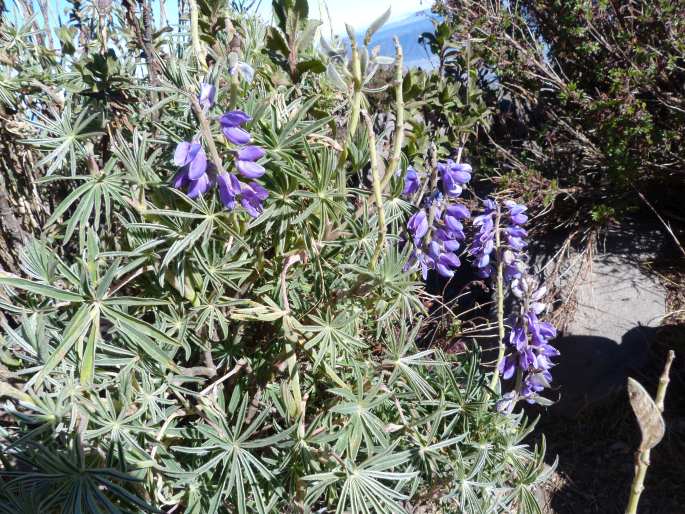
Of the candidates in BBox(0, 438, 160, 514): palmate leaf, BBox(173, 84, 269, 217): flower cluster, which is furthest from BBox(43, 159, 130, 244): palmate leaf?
BBox(0, 438, 160, 514): palmate leaf

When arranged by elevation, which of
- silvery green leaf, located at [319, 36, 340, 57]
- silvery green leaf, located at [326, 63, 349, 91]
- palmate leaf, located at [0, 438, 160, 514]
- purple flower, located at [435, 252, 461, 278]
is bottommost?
palmate leaf, located at [0, 438, 160, 514]

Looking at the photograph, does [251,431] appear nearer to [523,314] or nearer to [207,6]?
[523,314]

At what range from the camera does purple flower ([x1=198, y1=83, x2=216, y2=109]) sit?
1046 millimetres

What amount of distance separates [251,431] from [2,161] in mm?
1417

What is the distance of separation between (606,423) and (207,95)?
239cm

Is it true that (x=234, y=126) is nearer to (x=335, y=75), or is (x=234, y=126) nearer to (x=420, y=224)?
(x=335, y=75)

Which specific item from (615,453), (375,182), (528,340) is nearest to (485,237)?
(528,340)

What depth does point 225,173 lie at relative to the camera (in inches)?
41.6

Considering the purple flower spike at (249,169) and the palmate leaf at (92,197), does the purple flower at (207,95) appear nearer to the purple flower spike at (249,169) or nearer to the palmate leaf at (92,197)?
the purple flower spike at (249,169)

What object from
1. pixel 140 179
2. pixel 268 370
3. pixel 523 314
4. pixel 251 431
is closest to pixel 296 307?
pixel 268 370

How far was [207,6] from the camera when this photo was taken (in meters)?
1.50

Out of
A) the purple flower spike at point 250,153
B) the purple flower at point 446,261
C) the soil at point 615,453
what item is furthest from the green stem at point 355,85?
the soil at point 615,453

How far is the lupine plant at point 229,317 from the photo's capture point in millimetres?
1117

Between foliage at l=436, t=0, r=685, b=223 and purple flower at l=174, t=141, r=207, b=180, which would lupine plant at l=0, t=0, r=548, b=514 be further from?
foliage at l=436, t=0, r=685, b=223
